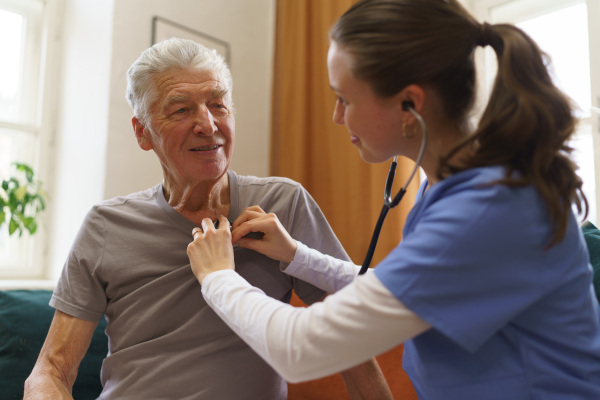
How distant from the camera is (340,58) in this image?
886 millimetres

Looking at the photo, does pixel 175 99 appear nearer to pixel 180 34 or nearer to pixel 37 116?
pixel 180 34

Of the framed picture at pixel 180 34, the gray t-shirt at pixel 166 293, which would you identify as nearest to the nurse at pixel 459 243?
the gray t-shirt at pixel 166 293

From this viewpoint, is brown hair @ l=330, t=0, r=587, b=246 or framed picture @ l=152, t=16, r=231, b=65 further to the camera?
framed picture @ l=152, t=16, r=231, b=65

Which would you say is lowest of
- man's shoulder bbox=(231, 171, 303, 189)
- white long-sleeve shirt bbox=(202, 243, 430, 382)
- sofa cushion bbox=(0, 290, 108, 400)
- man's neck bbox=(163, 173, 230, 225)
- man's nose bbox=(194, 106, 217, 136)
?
sofa cushion bbox=(0, 290, 108, 400)

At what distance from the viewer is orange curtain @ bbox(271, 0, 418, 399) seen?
7.84 ft

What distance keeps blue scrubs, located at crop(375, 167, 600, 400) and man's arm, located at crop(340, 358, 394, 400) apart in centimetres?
43

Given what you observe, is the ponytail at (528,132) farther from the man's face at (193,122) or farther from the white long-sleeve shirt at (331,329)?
the man's face at (193,122)

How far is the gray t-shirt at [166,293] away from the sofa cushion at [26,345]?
0.27 metres

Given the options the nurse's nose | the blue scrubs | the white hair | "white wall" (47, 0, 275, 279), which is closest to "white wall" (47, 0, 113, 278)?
"white wall" (47, 0, 275, 279)

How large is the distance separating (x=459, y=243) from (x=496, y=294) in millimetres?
90

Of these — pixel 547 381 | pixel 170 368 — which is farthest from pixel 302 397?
pixel 547 381

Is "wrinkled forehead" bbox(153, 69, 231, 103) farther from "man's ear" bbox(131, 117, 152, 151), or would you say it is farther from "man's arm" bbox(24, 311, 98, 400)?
"man's arm" bbox(24, 311, 98, 400)

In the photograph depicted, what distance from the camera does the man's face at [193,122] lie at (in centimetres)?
131

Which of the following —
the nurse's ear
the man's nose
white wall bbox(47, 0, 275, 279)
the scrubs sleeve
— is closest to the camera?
the scrubs sleeve
